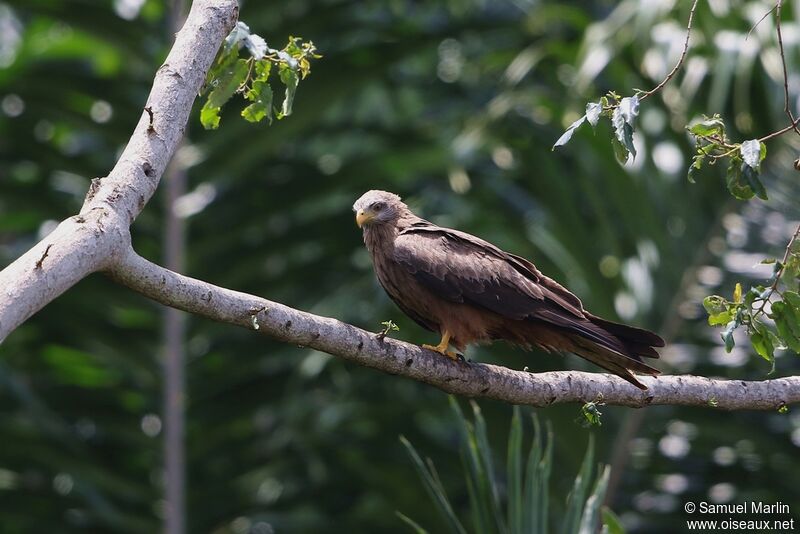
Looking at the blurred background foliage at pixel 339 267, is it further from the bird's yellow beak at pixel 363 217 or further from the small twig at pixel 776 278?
the small twig at pixel 776 278

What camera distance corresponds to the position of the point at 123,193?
9.47 feet

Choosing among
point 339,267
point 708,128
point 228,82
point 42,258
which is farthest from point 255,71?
point 339,267

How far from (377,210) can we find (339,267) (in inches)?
82.9

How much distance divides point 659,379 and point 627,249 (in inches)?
101

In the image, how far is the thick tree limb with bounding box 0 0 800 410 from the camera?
8.48ft

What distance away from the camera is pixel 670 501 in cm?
625

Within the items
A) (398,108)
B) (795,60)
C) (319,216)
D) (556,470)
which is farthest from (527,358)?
(398,108)

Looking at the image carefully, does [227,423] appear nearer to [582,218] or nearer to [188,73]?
[582,218]

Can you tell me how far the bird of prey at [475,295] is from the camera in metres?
4.24

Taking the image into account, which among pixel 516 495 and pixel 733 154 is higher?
pixel 733 154

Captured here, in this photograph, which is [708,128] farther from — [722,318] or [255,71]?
[255,71]

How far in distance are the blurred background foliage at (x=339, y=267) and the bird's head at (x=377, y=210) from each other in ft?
3.67

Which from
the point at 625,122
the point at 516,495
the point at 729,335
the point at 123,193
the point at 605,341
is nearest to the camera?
the point at 123,193

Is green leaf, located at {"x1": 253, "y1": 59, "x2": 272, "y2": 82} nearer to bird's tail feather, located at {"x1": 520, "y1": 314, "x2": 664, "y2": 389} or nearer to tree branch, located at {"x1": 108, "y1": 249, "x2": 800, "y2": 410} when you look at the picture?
tree branch, located at {"x1": 108, "y1": 249, "x2": 800, "y2": 410}
